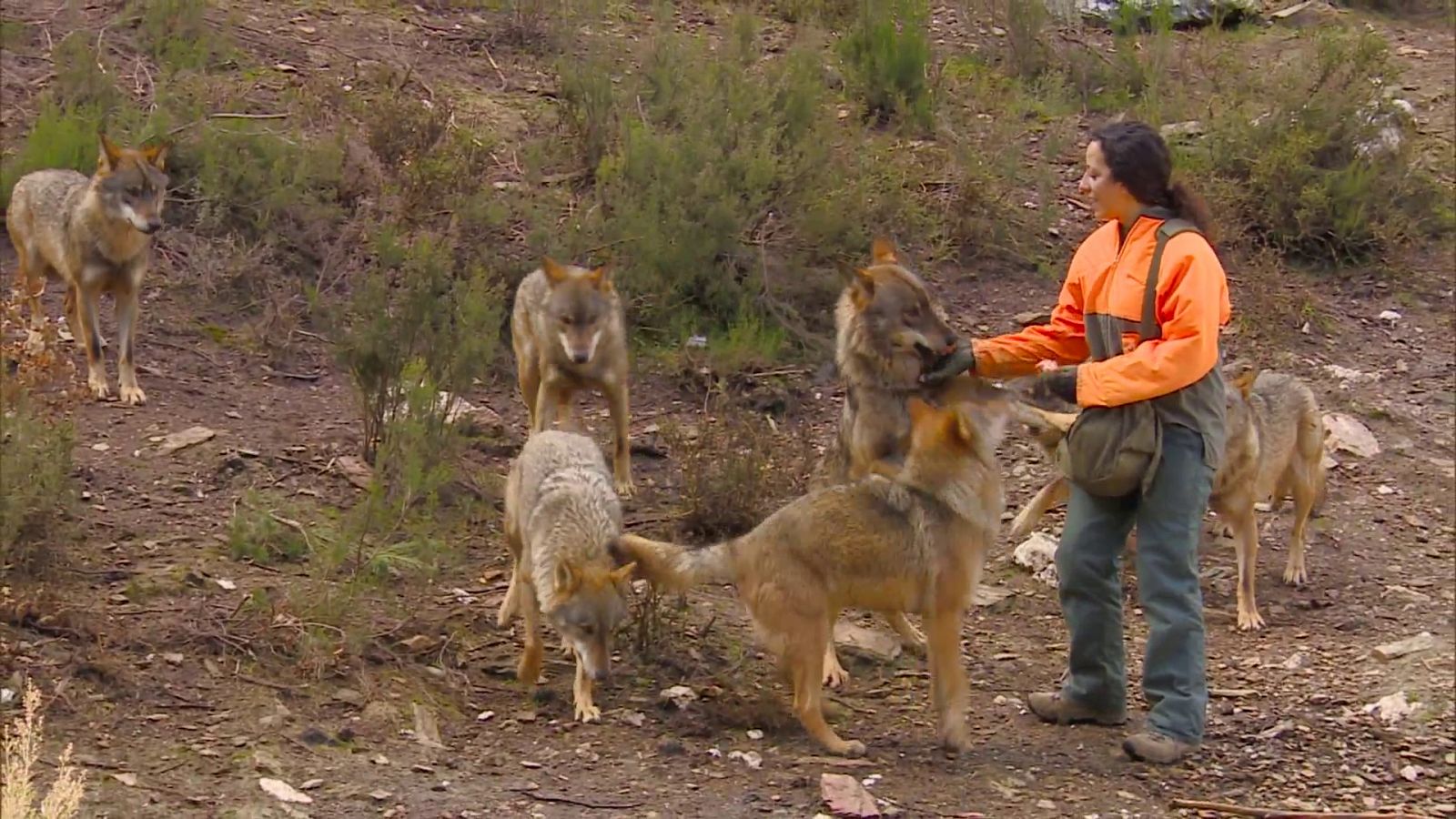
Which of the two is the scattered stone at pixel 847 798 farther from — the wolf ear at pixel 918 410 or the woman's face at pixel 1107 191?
the woman's face at pixel 1107 191

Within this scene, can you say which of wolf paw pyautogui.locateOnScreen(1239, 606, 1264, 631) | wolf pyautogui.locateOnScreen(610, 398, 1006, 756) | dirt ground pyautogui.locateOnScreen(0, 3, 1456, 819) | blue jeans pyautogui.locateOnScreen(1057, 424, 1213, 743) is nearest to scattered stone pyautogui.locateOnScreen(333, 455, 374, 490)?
dirt ground pyautogui.locateOnScreen(0, 3, 1456, 819)

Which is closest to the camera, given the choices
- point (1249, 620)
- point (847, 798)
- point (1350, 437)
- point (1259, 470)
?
point (847, 798)

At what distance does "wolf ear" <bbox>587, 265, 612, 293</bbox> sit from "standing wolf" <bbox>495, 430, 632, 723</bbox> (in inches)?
67.7

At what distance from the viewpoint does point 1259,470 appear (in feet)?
28.9

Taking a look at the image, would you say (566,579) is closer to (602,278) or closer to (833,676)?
(833,676)

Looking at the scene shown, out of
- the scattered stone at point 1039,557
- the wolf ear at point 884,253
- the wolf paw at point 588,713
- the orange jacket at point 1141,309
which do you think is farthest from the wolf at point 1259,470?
the wolf paw at point 588,713

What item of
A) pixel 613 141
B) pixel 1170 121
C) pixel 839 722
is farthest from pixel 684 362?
pixel 1170 121

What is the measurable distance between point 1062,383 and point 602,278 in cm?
359

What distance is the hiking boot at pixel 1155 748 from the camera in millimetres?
6680

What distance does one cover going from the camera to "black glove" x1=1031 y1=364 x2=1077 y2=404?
256 inches

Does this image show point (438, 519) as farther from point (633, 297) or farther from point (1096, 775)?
point (1096, 775)

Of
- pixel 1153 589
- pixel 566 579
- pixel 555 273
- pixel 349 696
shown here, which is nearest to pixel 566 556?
pixel 566 579

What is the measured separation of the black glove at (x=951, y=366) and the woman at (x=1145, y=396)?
14 cm

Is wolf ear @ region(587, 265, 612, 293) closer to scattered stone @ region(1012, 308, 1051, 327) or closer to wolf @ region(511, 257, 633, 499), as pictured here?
wolf @ region(511, 257, 633, 499)
